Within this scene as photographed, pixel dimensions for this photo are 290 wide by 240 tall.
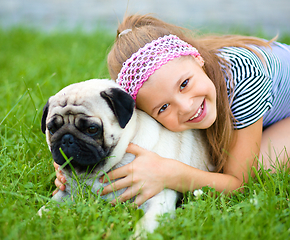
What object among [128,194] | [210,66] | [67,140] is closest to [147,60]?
[210,66]

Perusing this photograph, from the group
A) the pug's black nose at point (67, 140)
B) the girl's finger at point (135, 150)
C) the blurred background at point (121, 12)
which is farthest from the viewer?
the blurred background at point (121, 12)

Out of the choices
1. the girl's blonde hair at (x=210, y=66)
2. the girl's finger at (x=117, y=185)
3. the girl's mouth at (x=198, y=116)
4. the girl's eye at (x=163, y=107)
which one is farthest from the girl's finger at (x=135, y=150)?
the girl's blonde hair at (x=210, y=66)

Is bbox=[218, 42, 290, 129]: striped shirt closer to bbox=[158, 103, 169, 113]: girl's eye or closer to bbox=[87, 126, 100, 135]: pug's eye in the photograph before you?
bbox=[158, 103, 169, 113]: girl's eye

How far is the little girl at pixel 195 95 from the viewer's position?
1.53m

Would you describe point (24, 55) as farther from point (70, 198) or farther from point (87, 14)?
point (70, 198)

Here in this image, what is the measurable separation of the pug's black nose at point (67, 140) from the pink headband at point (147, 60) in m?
0.41

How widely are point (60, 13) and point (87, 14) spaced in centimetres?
70

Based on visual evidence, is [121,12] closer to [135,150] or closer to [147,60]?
[147,60]

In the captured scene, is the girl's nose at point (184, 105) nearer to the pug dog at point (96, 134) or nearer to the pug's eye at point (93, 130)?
the pug dog at point (96, 134)

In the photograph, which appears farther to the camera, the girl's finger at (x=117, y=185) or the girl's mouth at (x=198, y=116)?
the girl's mouth at (x=198, y=116)

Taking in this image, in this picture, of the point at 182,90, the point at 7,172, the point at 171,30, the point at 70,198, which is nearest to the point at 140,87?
the point at 182,90

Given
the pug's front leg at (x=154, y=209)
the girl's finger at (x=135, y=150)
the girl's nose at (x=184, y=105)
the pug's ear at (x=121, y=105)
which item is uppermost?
the pug's ear at (x=121, y=105)

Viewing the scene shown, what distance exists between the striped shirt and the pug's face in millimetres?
705

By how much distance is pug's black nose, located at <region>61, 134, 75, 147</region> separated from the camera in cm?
140
